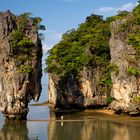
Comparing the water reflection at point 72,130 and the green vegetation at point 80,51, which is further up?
the green vegetation at point 80,51

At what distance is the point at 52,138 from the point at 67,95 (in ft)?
85.0

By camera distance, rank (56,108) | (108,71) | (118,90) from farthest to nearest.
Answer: (56,108) < (108,71) < (118,90)

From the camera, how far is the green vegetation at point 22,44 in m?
43.0

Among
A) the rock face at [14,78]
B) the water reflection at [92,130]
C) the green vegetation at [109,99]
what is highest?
the rock face at [14,78]

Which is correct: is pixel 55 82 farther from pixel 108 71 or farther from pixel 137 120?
pixel 137 120

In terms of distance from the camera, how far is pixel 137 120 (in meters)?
42.2

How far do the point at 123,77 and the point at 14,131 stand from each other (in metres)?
16.0

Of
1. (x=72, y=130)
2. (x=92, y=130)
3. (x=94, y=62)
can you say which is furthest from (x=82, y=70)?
(x=72, y=130)

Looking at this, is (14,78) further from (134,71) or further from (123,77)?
(134,71)

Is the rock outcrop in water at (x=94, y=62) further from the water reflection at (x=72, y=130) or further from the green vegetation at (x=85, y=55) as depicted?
the water reflection at (x=72, y=130)

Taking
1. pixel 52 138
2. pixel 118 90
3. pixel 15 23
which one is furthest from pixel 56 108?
pixel 52 138

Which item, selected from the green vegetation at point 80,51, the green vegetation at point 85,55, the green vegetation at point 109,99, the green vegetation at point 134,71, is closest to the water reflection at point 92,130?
the green vegetation at point 134,71

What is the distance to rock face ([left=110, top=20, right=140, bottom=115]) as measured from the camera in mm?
44750

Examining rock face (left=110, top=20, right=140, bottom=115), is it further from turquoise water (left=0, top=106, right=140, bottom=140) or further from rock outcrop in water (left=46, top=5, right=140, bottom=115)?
turquoise water (left=0, top=106, right=140, bottom=140)
